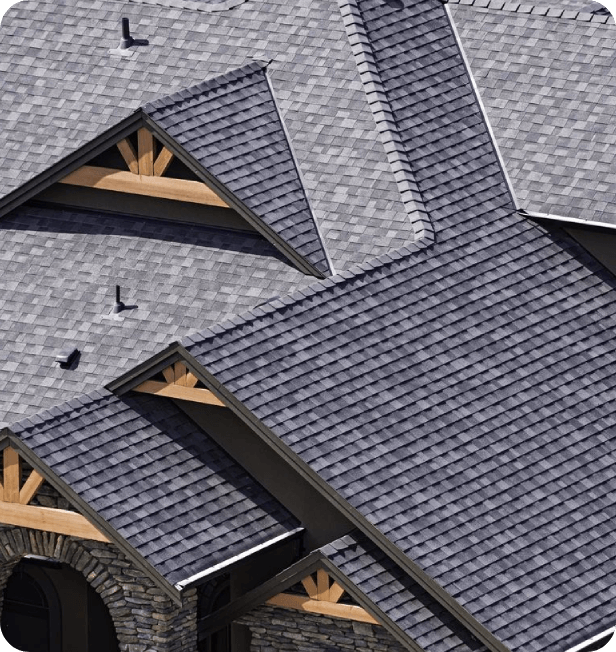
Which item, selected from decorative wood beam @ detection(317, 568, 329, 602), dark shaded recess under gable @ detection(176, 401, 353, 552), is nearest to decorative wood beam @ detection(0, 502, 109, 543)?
dark shaded recess under gable @ detection(176, 401, 353, 552)

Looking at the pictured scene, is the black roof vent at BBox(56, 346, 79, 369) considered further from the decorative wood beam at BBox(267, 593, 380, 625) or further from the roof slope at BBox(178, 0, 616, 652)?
the decorative wood beam at BBox(267, 593, 380, 625)

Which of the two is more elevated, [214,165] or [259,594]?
[214,165]

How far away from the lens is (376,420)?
48.3 meters

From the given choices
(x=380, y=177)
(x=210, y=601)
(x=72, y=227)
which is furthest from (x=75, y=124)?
(x=210, y=601)

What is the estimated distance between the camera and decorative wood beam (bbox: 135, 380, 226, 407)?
47.6 metres

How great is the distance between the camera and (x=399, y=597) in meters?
46.8

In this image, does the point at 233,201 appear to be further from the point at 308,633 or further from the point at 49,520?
the point at 308,633

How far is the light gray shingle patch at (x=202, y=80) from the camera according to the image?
2047 inches

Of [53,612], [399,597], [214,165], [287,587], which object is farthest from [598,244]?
[53,612]

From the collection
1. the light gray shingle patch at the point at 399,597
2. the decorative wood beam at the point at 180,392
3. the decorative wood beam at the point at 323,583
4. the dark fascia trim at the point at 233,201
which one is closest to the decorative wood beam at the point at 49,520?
the decorative wood beam at the point at 180,392

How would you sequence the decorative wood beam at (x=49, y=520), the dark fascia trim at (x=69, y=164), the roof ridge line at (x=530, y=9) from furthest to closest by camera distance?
1. the roof ridge line at (x=530, y=9)
2. the dark fascia trim at (x=69, y=164)
3. the decorative wood beam at (x=49, y=520)

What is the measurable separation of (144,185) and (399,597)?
8.65 m

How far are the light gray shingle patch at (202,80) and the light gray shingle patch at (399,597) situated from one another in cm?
599

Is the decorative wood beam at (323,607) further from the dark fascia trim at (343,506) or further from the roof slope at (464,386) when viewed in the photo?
the roof slope at (464,386)
